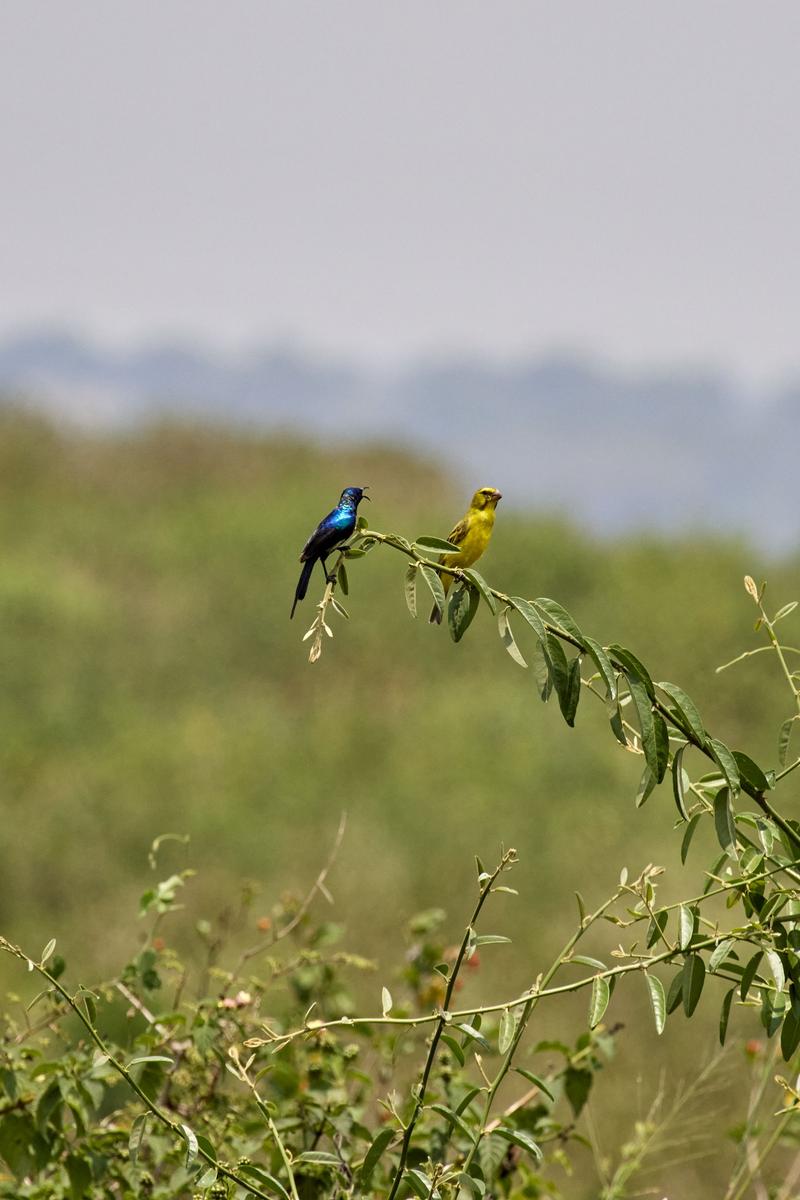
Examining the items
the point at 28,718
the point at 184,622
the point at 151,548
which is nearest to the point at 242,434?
the point at 151,548

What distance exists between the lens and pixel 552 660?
1.71 meters

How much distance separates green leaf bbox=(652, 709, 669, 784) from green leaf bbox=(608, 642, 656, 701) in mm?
26

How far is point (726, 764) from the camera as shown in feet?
5.49

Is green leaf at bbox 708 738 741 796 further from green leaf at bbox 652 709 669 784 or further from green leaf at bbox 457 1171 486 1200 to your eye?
green leaf at bbox 457 1171 486 1200

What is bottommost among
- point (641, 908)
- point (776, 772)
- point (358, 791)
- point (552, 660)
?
point (358, 791)

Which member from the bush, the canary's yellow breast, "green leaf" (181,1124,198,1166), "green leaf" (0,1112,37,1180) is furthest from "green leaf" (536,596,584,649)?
"green leaf" (0,1112,37,1180)

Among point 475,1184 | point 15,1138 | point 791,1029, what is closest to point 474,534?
point 791,1029

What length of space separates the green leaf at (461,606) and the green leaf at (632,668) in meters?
0.18

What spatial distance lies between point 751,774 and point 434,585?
1.51 feet

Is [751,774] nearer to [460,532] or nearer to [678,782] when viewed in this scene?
[678,782]

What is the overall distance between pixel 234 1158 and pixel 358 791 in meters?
13.7

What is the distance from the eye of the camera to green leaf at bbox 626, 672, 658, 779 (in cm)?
169

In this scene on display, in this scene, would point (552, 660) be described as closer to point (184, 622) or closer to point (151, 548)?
point (184, 622)

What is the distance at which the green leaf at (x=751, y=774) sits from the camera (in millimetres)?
1771
